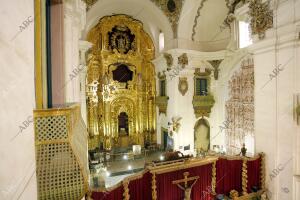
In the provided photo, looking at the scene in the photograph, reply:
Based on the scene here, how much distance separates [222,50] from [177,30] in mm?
3065

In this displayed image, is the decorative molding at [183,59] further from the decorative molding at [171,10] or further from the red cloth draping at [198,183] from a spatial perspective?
the red cloth draping at [198,183]

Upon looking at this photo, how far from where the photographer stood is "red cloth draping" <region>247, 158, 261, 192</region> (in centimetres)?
673

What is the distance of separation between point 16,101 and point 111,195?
4084 mm

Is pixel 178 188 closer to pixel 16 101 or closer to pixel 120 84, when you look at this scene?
pixel 16 101

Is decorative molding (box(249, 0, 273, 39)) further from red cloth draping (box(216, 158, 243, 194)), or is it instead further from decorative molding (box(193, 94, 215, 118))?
decorative molding (box(193, 94, 215, 118))

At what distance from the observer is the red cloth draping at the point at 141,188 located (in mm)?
5273

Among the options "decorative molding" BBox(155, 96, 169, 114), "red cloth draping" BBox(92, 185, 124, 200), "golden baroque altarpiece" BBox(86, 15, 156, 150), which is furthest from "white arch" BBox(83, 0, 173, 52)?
"red cloth draping" BBox(92, 185, 124, 200)

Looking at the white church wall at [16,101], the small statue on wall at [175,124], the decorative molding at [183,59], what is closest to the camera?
the white church wall at [16,101]

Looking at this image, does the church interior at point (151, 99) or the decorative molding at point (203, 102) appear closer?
the church interior at point (151, 99)

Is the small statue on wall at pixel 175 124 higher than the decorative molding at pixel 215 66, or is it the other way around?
the decorative molding at pixel 215 66

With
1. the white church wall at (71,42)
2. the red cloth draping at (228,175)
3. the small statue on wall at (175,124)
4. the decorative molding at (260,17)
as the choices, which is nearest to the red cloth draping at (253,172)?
the red cloth draping at (228,175)

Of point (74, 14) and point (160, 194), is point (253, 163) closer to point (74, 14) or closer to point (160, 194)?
point (160, 194)

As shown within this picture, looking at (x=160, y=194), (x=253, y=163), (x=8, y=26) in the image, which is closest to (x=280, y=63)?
(x=253, y=163)

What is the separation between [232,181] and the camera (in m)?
6.68
